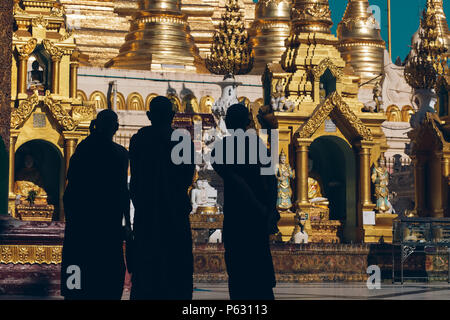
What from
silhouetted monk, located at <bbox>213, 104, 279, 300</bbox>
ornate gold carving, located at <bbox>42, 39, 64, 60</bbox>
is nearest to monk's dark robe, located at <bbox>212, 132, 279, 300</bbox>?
silhouetted monk, located at <bbox>213, 104, 279, 300</bbox>

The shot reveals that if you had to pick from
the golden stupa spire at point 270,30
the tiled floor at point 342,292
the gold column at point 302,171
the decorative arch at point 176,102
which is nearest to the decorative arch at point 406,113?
the golden stupa spire at point 270,30

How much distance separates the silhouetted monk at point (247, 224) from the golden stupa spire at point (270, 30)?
27489mm

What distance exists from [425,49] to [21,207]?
9864 mm

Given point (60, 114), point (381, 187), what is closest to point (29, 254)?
point (381, 187)

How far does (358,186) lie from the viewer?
25.4m

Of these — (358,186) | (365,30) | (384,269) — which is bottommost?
(384,269)

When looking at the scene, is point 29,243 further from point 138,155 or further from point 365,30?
point 365,30

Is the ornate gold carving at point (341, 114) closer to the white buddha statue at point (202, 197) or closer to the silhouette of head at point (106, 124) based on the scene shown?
the white buddha statue at point (202, 197)

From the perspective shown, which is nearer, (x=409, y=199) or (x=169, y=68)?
(x=409, y=199)

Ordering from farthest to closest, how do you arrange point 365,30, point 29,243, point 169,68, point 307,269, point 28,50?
point 365,30 < point 169,68 < point 28,50 < point 307,269 < point 29,243

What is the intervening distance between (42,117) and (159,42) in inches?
421

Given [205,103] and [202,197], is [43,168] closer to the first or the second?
[202,197]

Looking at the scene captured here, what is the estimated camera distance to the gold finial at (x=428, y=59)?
2762cm

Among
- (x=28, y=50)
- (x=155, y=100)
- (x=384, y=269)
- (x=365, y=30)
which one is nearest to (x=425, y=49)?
(x=384, y=269)
